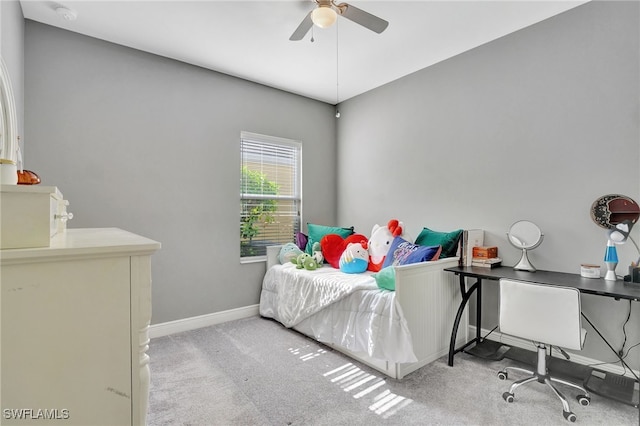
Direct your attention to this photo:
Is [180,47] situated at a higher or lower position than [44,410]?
higher

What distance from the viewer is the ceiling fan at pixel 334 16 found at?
79.2 inches

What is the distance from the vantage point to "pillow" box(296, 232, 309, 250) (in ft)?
12.6

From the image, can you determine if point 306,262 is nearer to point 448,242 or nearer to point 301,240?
point 301,240

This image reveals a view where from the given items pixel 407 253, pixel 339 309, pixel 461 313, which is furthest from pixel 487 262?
pixel 339 309

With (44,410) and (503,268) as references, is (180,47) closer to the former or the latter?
(44,410)

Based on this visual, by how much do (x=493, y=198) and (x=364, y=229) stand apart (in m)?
1.64

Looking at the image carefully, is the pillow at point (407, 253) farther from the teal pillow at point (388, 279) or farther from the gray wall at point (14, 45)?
the gray wall at point (14, 45)

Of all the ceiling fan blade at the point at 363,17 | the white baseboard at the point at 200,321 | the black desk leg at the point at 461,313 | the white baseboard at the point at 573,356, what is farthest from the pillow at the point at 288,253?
the ceiling fan blade at the point at 363,17

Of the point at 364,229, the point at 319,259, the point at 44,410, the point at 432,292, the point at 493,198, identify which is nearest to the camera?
the point at 44,410

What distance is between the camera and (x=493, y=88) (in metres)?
2.89

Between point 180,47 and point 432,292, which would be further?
point 180,47

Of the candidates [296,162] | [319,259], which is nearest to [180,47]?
[296,162]

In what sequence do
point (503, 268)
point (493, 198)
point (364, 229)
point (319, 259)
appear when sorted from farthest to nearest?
point (364, 229) < point (319, 259) < point (493, 198) < point (503, 268)

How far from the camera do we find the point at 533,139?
8.66 feet
